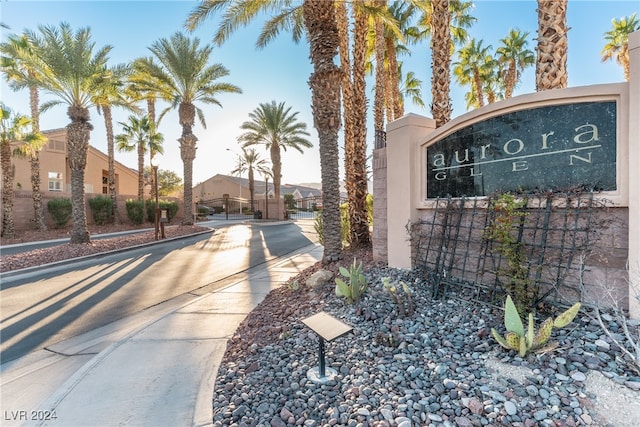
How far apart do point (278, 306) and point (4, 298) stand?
6.21 m

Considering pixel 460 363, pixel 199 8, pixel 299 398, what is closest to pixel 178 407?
pixel 299 398

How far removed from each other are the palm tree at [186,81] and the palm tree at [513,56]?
61.3ft

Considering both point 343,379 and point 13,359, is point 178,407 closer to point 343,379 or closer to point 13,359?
point 343,379

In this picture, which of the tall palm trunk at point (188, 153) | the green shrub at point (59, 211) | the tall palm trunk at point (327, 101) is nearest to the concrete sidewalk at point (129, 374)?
the tall palm trunk at point (327, 101)

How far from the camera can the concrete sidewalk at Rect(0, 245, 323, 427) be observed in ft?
8.89

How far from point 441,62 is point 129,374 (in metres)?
8.78

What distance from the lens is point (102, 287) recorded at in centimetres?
739

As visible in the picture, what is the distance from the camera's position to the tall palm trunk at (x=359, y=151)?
828 cm

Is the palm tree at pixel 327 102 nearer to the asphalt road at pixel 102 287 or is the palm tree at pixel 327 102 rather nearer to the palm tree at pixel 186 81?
the asphalt road at pixel 102 287

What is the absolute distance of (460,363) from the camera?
109 inches

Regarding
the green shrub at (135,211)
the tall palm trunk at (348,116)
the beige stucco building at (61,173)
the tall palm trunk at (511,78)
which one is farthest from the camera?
the beige stucco building at (61,173)

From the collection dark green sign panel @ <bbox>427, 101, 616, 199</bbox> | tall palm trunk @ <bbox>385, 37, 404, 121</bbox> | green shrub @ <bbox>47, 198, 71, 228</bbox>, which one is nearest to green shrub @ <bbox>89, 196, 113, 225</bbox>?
green shrub @ <bbox>47, 198, 71, 228</bbox>

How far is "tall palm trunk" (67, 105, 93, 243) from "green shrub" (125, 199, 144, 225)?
31.8 ft

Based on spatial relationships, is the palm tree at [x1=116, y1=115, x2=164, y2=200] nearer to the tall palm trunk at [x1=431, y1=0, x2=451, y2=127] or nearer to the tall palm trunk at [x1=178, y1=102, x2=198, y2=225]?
the tall palm trunk at [x1=178, y1=102, x2=198, y2=225]
